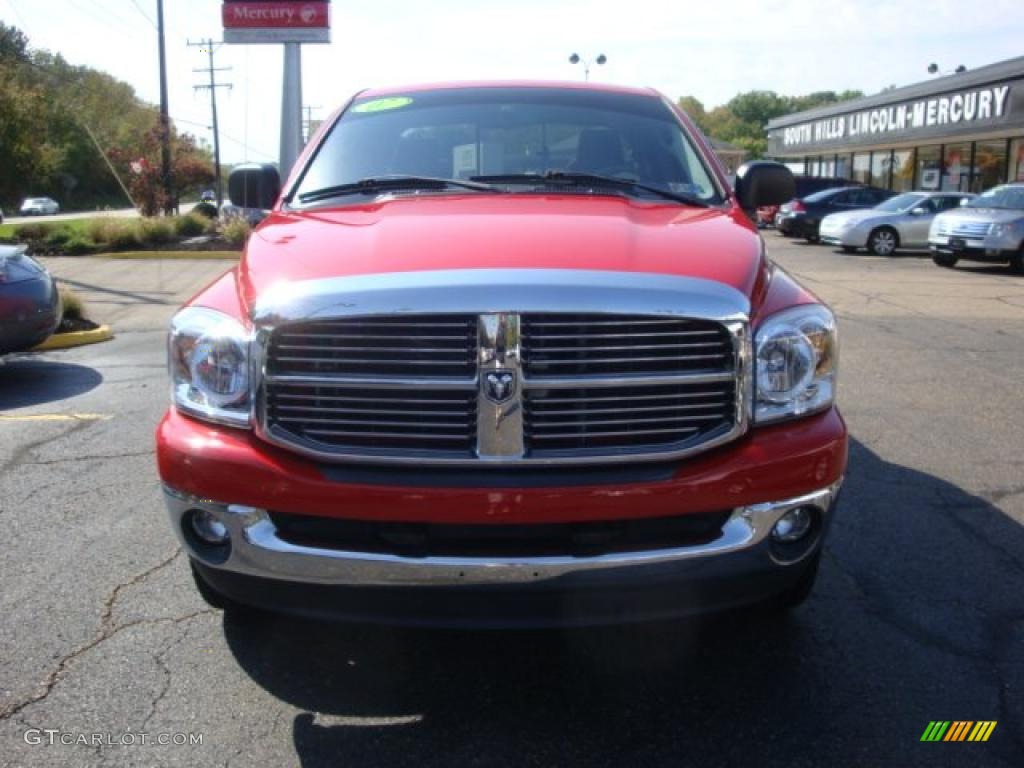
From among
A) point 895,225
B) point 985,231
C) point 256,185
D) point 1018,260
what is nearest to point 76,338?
point 256,185

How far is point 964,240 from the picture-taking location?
61.3 feet

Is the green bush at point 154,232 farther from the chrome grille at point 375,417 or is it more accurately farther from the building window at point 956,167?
the building window at point 956,167

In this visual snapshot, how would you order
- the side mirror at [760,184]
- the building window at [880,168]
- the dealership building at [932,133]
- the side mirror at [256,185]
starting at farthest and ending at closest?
the building window at [880,168], the dealership building at [932,133], the side mirror at [256,185], the side mirror at [760,184]

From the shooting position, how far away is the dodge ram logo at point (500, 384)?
268 cm

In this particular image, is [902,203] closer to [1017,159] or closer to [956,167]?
[1017,159]

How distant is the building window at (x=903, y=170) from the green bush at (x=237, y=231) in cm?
2354

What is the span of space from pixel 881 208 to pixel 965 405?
1848 cm

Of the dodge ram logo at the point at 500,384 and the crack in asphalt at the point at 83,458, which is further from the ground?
the dodge ram logo at the point at 500,384

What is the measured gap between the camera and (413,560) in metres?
2.65

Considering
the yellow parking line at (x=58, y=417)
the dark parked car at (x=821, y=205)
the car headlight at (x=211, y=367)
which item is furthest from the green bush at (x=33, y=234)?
the car headlight at (x=211, y=367)

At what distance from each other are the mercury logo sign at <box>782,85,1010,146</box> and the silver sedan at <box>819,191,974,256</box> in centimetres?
487

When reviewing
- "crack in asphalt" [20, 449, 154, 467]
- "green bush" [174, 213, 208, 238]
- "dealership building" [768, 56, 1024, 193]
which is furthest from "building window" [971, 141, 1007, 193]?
"crack in asphalt" [20, 449, 154, 467]

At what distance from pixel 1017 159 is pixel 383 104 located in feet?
90.8

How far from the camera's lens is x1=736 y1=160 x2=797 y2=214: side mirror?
14.6 feet
